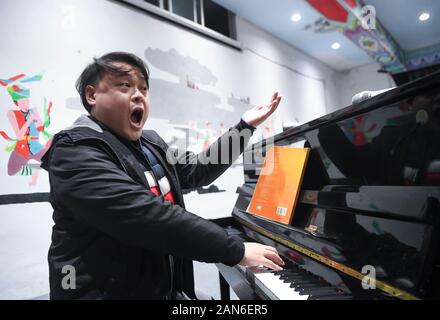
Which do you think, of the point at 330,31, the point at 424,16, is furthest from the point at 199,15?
the point at 424,16

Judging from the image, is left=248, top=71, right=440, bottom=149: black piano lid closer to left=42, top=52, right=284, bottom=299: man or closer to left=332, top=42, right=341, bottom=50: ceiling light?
left=42, top=52, right=284, bottom=299: man

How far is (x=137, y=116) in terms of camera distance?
1.03m

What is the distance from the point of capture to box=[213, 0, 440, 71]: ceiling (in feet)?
12.4

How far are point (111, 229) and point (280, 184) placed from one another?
715 millimetres

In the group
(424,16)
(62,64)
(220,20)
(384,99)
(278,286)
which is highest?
(424,16)

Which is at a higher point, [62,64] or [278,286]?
[62,64]

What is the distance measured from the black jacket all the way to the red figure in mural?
1243mm

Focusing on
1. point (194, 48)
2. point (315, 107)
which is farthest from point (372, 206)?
point (315, 107)

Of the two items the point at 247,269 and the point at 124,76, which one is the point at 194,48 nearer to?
the point at 124,76

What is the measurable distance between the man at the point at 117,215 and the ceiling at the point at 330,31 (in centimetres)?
331

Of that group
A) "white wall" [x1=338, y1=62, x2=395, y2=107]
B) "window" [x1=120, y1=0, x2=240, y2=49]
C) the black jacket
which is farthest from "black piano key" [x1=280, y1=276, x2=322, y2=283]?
"white wall" [x1=338, y1=62, x2=395, y2=107]

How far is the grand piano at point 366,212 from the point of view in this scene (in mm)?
619

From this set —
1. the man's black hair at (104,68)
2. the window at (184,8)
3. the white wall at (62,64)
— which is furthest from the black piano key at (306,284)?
the window at (184,8)

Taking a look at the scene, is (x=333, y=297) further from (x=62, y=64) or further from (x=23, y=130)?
(x=62, y=64)
